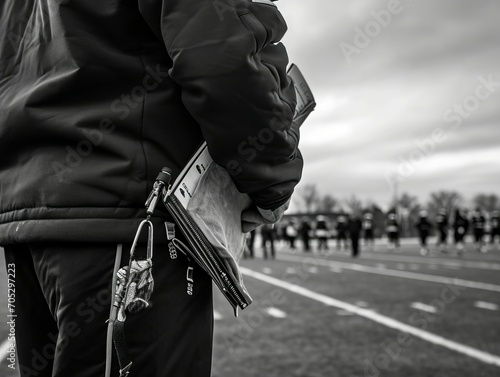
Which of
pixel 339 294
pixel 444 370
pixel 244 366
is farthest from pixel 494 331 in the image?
pixel 339 294

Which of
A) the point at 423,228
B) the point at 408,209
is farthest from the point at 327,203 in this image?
the point at 423,228

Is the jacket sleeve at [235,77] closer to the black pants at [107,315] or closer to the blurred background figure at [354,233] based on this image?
the black pants at [107,315]

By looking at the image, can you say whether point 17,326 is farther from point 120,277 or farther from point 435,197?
point 435,197

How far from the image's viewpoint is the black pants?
5.11ft

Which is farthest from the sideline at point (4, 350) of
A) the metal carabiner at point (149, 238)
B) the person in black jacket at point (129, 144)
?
the metal carabiner at point (149, 238)

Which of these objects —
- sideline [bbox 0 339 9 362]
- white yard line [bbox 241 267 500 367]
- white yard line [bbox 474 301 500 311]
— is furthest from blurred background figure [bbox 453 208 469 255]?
sideline [bbox 0 339 9 362]

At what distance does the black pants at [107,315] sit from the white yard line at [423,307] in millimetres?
7425

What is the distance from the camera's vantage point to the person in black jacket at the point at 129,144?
1.53 meters

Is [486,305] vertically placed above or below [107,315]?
below

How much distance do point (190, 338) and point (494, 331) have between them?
19.8 ft

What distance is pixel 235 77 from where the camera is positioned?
4.91ft

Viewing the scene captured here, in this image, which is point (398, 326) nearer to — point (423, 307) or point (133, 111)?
point (423, 307)

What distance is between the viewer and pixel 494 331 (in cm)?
675

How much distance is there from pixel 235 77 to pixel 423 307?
808cm
